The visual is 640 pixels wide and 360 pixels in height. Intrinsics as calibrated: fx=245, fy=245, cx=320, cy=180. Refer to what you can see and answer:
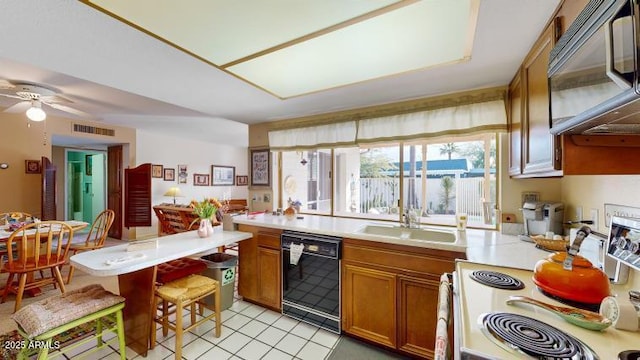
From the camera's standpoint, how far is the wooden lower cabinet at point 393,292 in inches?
67.7

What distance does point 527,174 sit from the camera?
1423 mm

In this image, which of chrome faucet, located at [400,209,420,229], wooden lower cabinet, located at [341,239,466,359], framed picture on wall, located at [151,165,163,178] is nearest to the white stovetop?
wooden lower cabinet, located at [341,239,466,359]

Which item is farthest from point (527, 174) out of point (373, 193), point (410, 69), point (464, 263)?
point (373, 193)

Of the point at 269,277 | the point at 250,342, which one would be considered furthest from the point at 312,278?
the point at 250,342

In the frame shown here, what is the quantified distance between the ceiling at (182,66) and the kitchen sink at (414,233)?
123 cm

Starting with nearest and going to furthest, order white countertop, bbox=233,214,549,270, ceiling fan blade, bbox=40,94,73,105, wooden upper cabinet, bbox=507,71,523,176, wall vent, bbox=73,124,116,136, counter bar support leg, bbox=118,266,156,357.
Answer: white countertop, bbox=233,214,549,270 → wooden upper cabinet, bbox=507,71,523,176 → counter bar support leg, bbox=118,266,156,357 → ceiling fan blade, bbox=40,94,73,105 → wall vent, bbox=73,124,116,136

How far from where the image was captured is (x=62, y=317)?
141 centimetres

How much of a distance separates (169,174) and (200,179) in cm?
85

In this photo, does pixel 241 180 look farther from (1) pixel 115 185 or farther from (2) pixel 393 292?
(2) pixel 393 292

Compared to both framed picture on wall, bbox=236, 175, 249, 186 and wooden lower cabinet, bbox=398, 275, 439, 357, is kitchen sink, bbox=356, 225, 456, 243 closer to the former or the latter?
wooden lower cabinet, bbox=398, 275, 439, 357

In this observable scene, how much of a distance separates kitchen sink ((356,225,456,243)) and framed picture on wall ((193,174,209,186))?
5.66 metres

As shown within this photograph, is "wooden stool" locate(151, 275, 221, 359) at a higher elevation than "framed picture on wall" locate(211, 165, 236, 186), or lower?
lower

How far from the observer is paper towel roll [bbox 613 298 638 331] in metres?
0.78

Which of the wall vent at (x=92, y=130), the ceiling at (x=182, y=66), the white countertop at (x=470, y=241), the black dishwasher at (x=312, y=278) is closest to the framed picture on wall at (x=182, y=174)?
the wall vent at (x=92, y=130)
